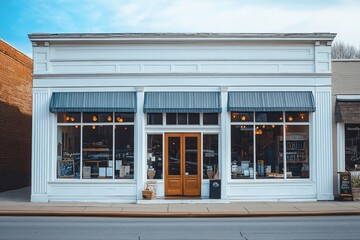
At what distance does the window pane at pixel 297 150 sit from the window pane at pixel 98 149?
6929 millimetres

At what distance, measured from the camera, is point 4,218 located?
50.6ft

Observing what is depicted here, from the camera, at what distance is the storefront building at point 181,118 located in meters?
19.1

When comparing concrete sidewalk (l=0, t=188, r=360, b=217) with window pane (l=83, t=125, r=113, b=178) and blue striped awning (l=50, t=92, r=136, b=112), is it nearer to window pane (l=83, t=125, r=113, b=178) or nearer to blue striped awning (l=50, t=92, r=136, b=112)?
window pane (l=83, t=125, r=113, b=178)

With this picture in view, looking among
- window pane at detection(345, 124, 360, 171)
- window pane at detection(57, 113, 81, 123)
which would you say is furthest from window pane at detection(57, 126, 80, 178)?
window pane at detection(345, 124, 360, 171)

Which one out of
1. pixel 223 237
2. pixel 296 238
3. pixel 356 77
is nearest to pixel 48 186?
pixel 223 237

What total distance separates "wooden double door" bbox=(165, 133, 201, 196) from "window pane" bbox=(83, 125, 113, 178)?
7.39ft

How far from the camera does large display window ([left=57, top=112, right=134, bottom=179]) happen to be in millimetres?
19344

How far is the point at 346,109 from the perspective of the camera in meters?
19.4

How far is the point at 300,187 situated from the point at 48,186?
9.66 m

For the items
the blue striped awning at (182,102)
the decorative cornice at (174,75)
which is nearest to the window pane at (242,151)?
the blue striped awning at (182,102)

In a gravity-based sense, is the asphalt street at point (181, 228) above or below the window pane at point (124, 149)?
below

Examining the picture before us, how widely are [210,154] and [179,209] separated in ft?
10.8

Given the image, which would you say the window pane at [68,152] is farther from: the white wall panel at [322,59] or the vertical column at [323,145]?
the white wall panel at [322,59]

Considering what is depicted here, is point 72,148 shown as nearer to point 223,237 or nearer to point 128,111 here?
point 128,111
